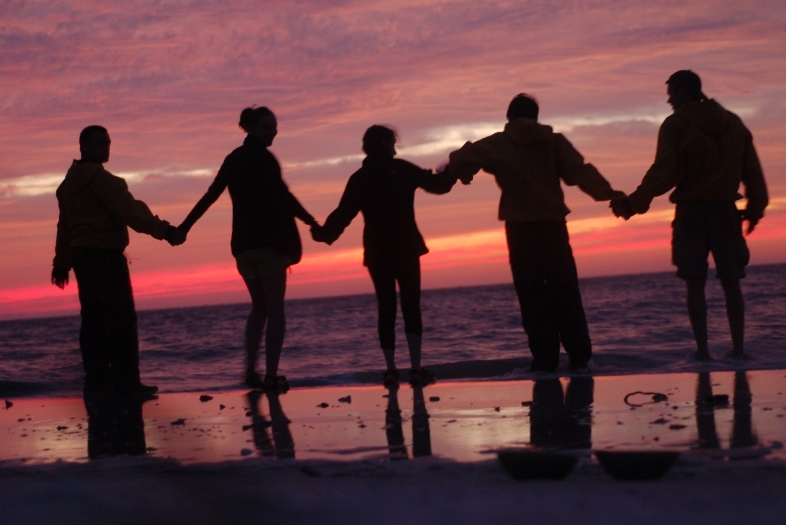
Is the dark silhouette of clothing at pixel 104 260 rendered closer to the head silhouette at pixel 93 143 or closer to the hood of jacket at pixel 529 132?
the head silhouette at pixel 93 143

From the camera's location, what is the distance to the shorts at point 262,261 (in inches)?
238

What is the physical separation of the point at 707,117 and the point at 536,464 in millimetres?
3881

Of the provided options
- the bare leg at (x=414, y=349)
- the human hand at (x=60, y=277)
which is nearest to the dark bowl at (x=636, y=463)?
the bare leg at (x=414, y=349)

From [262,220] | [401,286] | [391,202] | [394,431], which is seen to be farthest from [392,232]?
[394,431]

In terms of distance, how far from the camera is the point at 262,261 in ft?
19.9

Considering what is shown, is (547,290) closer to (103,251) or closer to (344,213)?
(344,213)

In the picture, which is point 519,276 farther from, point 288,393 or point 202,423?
point 202,423

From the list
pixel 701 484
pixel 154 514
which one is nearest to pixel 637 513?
pixel 701 484

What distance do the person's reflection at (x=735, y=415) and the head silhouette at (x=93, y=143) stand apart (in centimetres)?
408

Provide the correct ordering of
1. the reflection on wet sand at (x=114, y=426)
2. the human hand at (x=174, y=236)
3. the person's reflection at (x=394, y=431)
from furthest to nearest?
the human hand at (x=174, y=236) < the reflection on wet sand at (x=114, y=426) < the person's reflection at (x=394, y=431)

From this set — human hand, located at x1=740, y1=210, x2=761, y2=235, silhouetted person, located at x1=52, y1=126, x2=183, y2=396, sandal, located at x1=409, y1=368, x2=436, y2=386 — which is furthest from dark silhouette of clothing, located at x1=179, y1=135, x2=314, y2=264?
human hand, located at x1=740, y1=210, x2=761, y2=235

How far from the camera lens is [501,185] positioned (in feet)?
19.9

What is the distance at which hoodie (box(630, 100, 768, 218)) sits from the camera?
6.07m

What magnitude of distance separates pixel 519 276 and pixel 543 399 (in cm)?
147
